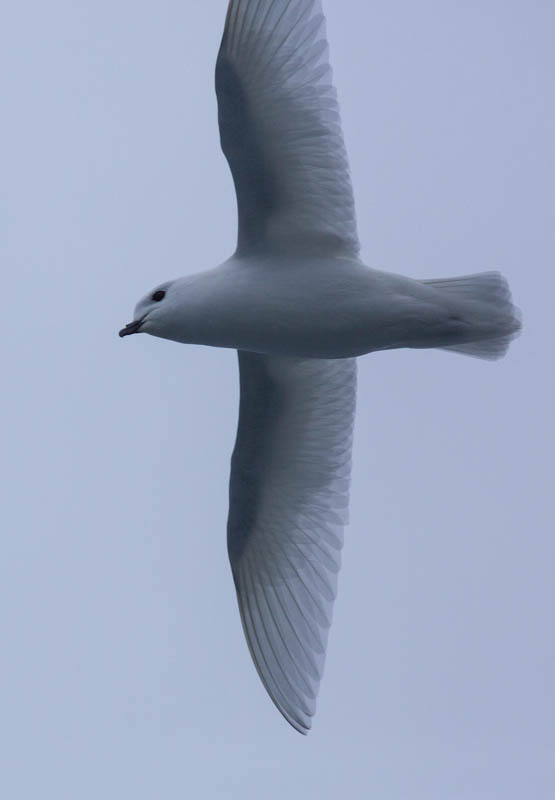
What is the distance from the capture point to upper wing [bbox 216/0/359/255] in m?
7.94

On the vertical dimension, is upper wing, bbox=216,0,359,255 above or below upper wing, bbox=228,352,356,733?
above

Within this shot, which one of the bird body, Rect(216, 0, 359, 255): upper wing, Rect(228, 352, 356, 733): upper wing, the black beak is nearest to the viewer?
Rect(216, 0, 359, 255): upper wing

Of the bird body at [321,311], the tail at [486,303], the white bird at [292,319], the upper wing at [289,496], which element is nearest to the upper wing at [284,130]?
the white bird at [292,319]

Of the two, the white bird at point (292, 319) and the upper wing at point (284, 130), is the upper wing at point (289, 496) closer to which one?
the white bird at point (292, 319)

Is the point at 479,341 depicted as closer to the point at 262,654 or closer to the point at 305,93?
the point at 305,93

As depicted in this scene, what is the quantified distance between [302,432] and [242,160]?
1.85m

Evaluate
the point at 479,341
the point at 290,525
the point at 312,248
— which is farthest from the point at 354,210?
the point at 290,525

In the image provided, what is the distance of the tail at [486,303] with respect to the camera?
27.6 ft

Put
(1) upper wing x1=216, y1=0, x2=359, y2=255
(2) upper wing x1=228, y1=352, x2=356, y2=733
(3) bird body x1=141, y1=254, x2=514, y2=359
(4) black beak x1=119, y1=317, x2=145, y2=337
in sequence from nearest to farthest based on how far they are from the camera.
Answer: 1. (1) upper wing x1=216, y1=0, x2=359, y2=255
2. (3) bird body x1=141, y1=254, x2=514, y2=359
3. (4) black beak x1=119, y1=317, x2=145, y2=337
4. (2) upper wing x1=228, y1=352, x2=356, y2=733

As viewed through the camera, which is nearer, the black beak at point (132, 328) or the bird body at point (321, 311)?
the bird body at point (321, 311)

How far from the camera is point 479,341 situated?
854 centimetres

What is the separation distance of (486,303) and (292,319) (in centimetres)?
102

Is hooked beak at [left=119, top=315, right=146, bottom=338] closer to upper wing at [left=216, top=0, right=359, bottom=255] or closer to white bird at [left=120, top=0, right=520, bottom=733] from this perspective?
white bird at [left=120, top=0, right=520, bottom=733]

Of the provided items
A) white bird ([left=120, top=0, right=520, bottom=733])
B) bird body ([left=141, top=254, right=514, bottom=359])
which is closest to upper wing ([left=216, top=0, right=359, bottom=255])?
white bird ([left=120, top=0, right=520, bottom=733])
